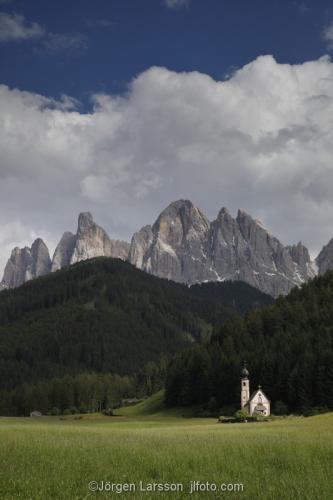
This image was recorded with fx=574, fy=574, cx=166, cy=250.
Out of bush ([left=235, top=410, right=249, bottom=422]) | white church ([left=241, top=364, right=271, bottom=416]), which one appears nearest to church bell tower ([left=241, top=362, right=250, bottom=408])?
white church ([left=241, top=364, right=271, bottom=416])

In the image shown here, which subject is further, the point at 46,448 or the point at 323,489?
the point at 46,448

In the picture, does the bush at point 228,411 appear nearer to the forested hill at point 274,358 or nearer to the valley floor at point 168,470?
the forested hill at point 274,358

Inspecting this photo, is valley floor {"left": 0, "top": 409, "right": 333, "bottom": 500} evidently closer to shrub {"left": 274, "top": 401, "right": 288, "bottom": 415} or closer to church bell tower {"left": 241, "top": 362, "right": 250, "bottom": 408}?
shrub {"left": 274, "top": 401, "right": 288, "bottom": 415}

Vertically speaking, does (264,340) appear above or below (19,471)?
above

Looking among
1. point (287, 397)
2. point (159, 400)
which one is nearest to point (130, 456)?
point (287, 397)

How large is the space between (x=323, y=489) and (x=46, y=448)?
1363 cm

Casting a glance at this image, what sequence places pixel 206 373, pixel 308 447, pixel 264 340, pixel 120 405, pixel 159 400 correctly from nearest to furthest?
1. pixel 308 447
2. pixel 206 373
3. pixel 264 340
4. pixel 159 400
5. pixel 120 405

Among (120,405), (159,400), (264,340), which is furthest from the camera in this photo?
(120,405)

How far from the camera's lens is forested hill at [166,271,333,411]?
361ft

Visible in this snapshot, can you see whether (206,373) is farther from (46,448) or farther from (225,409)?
(46,448)

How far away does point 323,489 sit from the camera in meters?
17.1

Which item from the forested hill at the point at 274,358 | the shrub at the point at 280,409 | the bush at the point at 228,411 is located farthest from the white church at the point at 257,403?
the forested hill at the point at 274,358

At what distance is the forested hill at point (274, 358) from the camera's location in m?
110

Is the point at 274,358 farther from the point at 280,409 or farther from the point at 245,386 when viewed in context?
the point at 280,409
